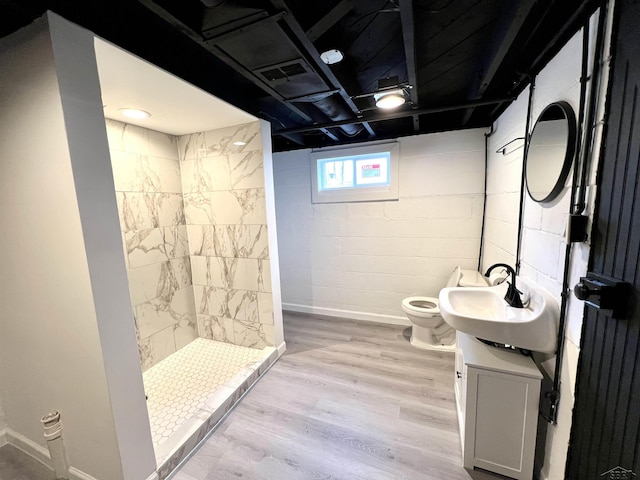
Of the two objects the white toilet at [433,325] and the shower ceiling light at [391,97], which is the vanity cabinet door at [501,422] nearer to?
the white toilet at [433,325]

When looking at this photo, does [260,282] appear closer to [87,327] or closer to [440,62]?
[87,327]

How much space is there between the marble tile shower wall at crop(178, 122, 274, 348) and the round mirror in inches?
74.8

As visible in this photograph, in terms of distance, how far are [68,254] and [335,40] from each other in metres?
1.68

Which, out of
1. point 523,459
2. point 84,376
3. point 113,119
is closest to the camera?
point 84,376

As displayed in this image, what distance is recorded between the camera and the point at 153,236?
2.27m

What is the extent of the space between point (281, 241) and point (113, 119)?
2088 millimetres

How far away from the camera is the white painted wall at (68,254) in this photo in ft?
3.28

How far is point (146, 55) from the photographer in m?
1.25

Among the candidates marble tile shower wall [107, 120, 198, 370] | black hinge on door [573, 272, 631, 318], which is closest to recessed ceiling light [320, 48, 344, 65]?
black hinge on door [573, 272, 631, 318]

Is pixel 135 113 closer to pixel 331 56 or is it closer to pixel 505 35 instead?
pixel 331 56

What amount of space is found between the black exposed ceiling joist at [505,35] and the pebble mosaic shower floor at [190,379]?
2654 mm

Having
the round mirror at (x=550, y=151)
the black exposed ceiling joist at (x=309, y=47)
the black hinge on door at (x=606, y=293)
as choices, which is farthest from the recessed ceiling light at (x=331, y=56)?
the black hinge on door at (x=606, y=293)

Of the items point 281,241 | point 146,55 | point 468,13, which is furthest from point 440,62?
point 281,241

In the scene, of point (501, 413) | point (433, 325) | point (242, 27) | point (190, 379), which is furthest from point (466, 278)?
point (190, 379)
